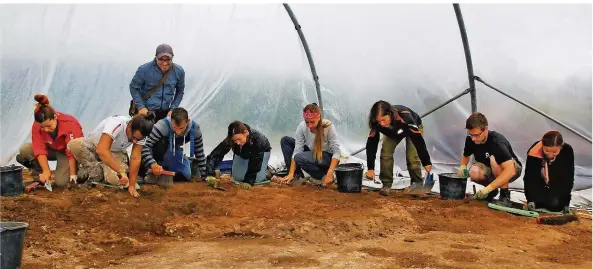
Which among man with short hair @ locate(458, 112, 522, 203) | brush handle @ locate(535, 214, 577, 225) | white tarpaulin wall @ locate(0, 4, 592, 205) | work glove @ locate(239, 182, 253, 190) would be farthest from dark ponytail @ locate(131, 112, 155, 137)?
brush handle @ locate(535, 214, 577, 225)

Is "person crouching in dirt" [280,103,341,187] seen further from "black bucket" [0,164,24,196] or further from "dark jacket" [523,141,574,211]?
"black bucket" [0,164,24,196]

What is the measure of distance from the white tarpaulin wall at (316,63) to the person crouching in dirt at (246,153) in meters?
0.89

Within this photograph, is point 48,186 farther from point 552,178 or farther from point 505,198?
point 552,178

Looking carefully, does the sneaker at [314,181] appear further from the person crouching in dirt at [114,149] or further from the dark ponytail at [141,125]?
the dark ponytail at [141,125]

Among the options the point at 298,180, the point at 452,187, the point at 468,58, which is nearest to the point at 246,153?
the point at 298,180

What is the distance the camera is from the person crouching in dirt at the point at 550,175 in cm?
460

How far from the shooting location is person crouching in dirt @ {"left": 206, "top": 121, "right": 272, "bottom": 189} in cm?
521

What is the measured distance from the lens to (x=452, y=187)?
17.0ft

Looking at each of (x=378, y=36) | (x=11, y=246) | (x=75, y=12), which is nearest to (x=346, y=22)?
(x=378, y=36)

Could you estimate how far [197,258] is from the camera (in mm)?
3359

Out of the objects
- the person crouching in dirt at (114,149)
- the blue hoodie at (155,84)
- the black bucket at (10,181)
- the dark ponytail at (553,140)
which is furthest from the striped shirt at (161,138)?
the dark ponytail at (553,140)

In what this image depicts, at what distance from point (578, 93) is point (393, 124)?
165 cm

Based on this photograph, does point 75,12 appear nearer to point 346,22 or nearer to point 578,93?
point 346,22

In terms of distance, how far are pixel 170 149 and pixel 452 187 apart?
254 centimetres
